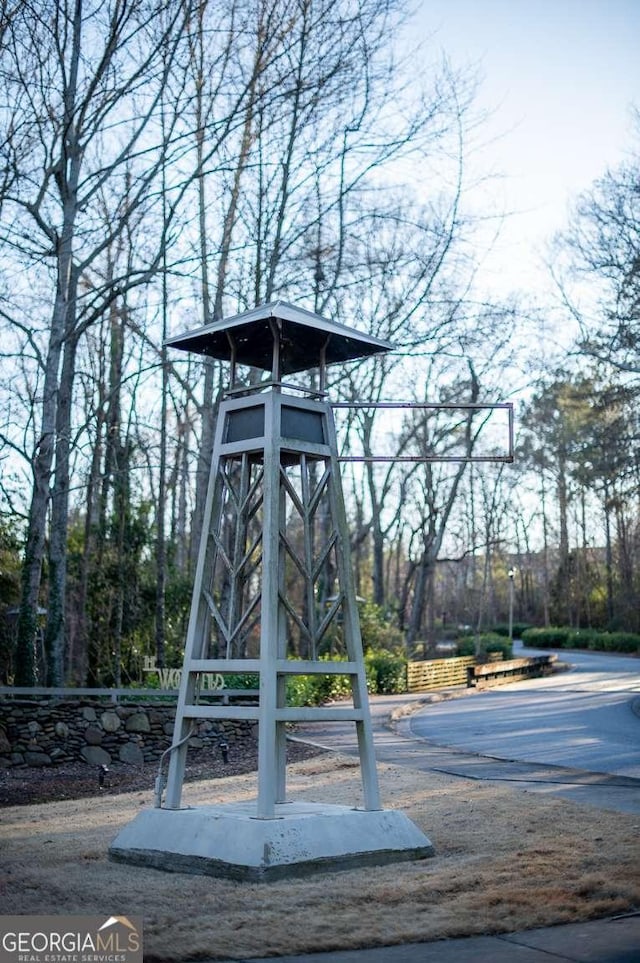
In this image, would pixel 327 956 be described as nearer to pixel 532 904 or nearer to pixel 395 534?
pixel 532 904

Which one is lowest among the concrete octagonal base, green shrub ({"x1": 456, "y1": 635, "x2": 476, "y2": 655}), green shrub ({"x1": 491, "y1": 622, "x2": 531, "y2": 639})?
the concrete octagonal base

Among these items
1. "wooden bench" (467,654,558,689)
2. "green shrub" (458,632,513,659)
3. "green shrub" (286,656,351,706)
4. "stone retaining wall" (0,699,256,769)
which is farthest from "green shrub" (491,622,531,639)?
"stone retaining wall" (0,699,256,769)

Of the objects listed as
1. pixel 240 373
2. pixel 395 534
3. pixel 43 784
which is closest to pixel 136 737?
pixel 43 784

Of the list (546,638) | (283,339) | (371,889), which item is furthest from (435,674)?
(371,889)

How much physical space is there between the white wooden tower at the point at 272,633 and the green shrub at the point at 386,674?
22.0 metres

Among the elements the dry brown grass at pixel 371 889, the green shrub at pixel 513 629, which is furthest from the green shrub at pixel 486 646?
the dry brown grass at pixel 371 889

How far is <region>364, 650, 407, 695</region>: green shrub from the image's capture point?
99.6ft

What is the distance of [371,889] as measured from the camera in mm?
6770

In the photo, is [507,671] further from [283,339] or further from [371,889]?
[371,889]

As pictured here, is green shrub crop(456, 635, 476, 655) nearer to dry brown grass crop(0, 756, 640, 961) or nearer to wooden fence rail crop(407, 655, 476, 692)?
wooden fence rail crop(407, 655, 476, 692)

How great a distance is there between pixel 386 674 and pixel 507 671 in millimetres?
5840

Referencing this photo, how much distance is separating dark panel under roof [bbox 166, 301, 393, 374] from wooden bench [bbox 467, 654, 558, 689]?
23824mm

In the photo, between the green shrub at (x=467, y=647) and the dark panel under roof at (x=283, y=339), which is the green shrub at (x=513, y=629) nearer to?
the green shrub at (x=467, y=647)

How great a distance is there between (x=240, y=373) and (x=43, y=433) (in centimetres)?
766
